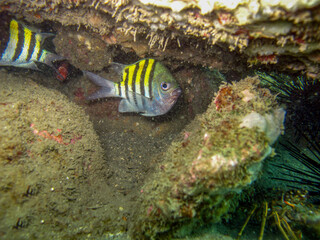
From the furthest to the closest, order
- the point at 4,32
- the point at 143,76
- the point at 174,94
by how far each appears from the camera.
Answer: the point at 174,94
the point at 143,76
the point at 4,32

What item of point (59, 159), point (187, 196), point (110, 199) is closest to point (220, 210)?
point (187, 196)

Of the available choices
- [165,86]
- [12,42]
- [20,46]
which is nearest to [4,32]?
[12,42]

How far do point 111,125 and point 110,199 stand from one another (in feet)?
7.49

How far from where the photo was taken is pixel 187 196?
5.56ft

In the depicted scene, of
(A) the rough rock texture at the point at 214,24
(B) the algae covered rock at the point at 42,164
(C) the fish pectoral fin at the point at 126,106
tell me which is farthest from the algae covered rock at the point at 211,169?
(C) the fish pectoral fin at the point at 126,106

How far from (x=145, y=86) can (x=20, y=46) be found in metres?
2.44

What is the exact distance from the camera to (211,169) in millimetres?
1594

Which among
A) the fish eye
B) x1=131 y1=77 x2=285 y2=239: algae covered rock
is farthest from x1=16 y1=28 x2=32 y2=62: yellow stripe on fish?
x1=131 y1=77 x2=285 y2=239: algae covered rock

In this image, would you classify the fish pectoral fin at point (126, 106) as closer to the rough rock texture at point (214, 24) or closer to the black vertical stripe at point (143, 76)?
the black vertical stripe at point (143, 76)

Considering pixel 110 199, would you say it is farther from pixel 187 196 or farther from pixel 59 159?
pixel 187 196

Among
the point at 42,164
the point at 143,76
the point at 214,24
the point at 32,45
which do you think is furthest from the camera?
the point at 143,76

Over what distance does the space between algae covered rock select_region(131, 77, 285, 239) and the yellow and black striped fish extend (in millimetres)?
1714

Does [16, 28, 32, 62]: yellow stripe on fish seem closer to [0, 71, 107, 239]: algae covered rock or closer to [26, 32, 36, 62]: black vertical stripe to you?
[26, 32, 36, 62]: black vertical stripe

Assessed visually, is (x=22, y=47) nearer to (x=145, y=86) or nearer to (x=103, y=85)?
(x=103, y=85)
